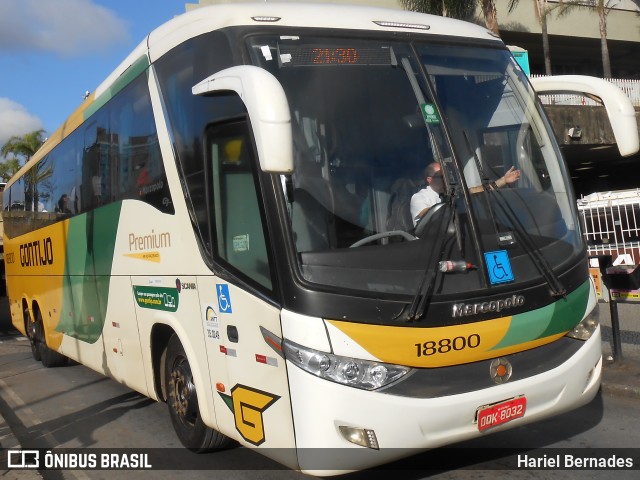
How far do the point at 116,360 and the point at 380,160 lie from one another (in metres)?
4.26

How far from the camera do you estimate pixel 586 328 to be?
197 inches

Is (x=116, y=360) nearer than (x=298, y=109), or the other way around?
(x=298, y=109)

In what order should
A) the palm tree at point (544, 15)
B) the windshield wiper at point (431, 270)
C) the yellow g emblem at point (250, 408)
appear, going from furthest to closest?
the palm tree at point (544, 15) < the yellow g emblem at point (250, 408) < the windshield wiper at point (431, 270)

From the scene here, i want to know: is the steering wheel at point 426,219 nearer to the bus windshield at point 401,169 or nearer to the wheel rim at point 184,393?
the bus windshield at point 401,169

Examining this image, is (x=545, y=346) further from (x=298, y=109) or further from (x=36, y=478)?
(x=36, y=478)

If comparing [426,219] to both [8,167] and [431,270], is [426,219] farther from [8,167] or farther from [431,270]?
[8,167]

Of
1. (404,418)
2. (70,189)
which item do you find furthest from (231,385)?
(70,189)

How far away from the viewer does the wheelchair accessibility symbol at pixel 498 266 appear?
4.58m

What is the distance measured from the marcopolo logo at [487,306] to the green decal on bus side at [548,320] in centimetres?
9

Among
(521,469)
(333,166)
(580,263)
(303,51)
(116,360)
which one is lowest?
(521,469)

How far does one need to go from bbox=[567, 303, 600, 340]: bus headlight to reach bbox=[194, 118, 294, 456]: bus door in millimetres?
2060

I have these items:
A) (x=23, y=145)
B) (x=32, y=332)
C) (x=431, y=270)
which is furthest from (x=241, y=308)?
(x=23, y=145)

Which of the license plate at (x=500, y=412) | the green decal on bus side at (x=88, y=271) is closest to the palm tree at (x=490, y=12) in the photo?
the green decal on bus side at (x=88, y=271)

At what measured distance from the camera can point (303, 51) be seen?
4855 mm
